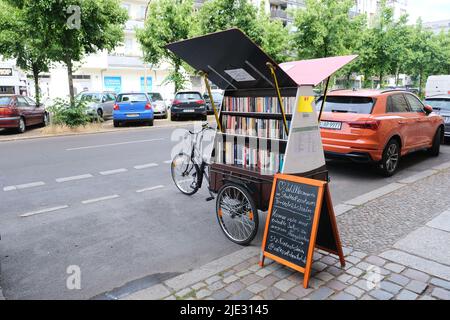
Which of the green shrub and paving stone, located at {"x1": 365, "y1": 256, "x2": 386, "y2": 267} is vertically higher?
the green shrub

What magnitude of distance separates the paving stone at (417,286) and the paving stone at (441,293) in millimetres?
80

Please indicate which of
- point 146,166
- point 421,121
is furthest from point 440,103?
point 146,166

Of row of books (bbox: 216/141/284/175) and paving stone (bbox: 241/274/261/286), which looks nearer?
paving stone (bbox: 241/274/261/286)

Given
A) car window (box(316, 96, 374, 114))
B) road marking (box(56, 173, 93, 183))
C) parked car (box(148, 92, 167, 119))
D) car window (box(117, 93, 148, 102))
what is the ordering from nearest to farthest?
car window (box(316, 96, 374, 114)), road marking (box(56, 173, 93, 183)), car window (box(117, 93, 148, 102)), parked car (box(148, 92, 167, 119))

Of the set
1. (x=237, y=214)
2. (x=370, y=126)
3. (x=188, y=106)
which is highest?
(x=188, y=106)

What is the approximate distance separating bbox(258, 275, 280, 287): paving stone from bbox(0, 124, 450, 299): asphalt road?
76cm

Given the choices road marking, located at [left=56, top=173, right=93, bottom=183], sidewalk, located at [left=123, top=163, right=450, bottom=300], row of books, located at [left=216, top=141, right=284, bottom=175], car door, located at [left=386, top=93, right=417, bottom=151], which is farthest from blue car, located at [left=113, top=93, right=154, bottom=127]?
sidewalk, located at [left=123, top=163, right=450, bottom=300]

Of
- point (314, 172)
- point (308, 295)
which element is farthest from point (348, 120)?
point (308, 295)

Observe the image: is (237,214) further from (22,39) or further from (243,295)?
(22,39)

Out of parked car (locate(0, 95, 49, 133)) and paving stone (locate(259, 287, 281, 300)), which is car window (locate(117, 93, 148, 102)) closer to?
parked car (locate(0, 95, 49, 133))

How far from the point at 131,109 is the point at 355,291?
1605 cm

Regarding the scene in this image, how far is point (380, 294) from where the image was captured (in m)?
3.26

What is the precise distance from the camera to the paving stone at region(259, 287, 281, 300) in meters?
3.24

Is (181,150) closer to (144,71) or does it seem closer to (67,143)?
(67,143)
